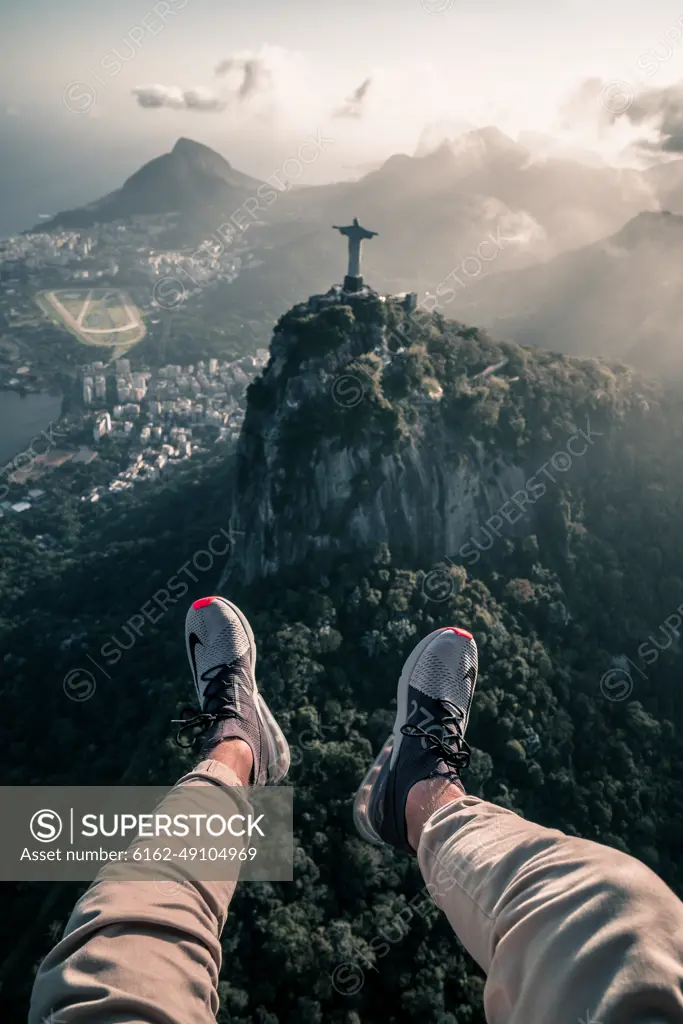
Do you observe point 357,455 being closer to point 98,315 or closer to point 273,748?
point 273,748

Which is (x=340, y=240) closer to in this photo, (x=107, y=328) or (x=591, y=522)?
(x=107, y=328)

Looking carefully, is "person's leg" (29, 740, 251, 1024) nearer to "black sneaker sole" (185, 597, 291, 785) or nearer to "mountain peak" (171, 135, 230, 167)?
"black sneaker sole" (185, 597, 291, 785)

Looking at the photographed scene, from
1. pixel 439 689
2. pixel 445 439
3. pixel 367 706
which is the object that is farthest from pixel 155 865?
pixel 445 439

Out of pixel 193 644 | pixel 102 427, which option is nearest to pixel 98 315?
pixel 102 427

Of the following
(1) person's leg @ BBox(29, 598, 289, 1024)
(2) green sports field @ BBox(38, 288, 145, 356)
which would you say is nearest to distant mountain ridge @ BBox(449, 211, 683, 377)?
(1) person's leg @ BBox(29, 598, 289, 1024)

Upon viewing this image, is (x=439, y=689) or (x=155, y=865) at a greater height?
(x=155, y=865)

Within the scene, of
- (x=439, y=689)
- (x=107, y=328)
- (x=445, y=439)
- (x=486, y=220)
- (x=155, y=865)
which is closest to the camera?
(x=155, y=865)
